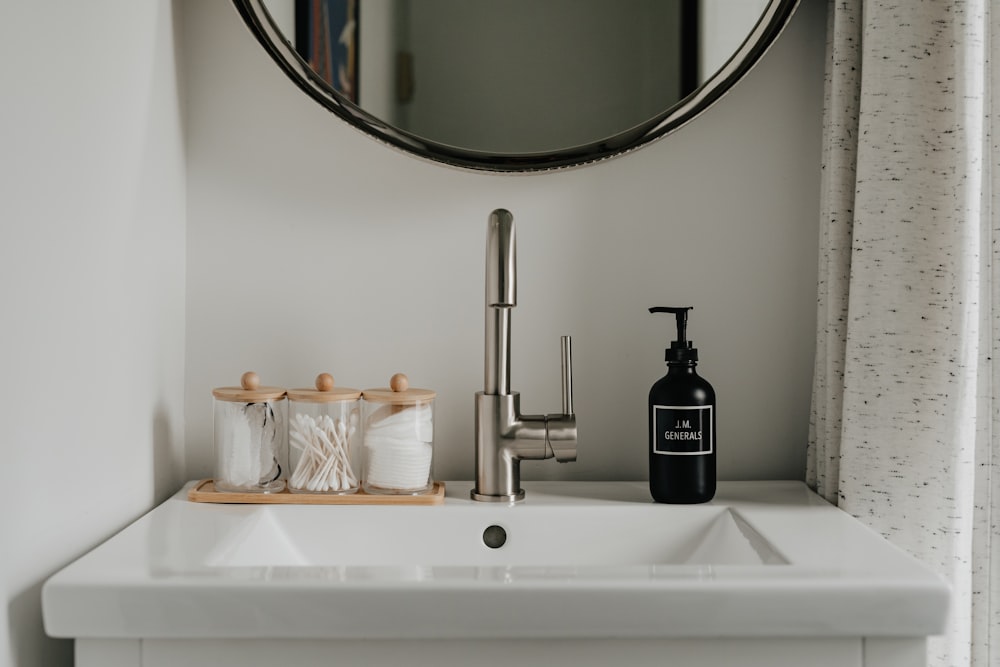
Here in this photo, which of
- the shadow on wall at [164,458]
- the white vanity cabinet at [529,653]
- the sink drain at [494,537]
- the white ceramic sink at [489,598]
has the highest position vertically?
the shadow on wall at [164,458]

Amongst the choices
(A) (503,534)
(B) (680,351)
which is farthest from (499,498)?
(B) (680,351)

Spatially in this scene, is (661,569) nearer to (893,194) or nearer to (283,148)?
(893,194)

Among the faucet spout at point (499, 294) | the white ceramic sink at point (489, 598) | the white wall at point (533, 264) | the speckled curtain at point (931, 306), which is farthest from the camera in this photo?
the white wall at point (533, 264)

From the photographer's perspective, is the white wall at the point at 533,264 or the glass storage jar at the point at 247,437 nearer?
the glass storage jar at the point at 247,437

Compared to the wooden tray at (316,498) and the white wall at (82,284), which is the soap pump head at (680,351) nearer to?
the wooden tray at (316,498)

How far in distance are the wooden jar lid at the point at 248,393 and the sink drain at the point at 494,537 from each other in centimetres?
28

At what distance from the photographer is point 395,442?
3.18 ft

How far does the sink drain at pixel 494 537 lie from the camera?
3.18 ft

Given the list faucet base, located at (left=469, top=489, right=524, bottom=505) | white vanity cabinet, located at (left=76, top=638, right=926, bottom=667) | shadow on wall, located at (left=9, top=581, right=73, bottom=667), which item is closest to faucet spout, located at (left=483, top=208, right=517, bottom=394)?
faucet base, located at (left=469, top=489, right=524, bottom=505)

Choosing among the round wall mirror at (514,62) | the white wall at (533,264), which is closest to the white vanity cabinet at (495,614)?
the white wall at (533,264)

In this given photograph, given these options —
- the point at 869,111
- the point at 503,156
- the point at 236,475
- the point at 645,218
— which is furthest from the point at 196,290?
the point at 869,111

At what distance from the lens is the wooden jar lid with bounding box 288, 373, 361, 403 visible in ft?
3.23

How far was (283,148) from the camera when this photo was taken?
113 centimetres

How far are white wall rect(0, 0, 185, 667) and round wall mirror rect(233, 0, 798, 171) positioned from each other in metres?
0.20
